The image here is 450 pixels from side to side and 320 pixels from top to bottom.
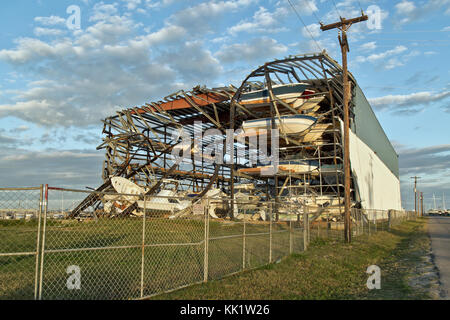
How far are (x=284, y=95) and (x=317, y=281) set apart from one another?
26.9m

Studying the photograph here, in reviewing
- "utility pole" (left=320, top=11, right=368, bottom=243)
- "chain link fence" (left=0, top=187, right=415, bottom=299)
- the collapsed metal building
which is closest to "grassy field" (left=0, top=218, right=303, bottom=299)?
"chain link fence" (left=0, top=187, right=415, bottom=299)

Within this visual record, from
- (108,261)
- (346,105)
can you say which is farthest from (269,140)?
(108,261)

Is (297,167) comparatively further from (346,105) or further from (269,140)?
(346,105)

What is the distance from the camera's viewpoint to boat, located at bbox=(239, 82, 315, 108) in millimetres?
33344

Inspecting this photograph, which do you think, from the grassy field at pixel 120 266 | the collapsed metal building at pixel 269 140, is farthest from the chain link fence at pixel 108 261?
the collapsed metal building at pixel 269 140

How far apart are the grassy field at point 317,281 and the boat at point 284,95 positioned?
21536 mm

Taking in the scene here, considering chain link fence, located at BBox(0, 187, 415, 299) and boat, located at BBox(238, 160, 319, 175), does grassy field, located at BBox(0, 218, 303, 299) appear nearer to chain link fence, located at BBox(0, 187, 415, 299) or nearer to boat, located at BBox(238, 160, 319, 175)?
chain link fence, located at BBox(0, 187, 415, 299)

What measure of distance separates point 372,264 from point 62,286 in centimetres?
953

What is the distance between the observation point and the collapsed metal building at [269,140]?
3175cm

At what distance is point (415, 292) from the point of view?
26.3 ft

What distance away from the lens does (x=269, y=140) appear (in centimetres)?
3838

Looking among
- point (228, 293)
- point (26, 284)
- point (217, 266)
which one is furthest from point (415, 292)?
point (26, 284)

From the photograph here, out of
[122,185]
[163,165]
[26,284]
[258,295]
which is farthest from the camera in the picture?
[163,165]

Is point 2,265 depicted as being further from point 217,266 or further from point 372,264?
point 372,264
